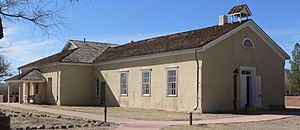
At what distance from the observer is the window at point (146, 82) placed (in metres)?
28.0

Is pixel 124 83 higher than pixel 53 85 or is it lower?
higher

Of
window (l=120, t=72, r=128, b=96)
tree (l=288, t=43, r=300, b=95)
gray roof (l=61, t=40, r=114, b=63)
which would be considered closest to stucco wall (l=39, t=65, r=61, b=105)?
gray roof (l=61, t=40, r=114, b=63)

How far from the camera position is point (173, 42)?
90.9 feet

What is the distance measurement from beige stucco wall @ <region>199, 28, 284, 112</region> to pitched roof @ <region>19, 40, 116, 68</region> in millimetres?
13776

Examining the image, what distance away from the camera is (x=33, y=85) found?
38062 millimetres

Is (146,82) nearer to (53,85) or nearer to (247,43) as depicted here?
(247,43)

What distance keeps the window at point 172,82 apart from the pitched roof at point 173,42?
139 cm

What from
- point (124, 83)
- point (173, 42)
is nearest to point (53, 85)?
point (124, 83)

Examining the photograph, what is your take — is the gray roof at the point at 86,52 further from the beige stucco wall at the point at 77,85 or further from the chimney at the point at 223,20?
the chimney at the point at 223,20

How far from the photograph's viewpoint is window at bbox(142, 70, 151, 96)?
2802 centimetres

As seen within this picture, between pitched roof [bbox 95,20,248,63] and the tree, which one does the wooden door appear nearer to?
pitched roof [bbox 95,20,248,63]

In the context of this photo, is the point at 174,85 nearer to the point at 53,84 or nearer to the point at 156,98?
the point at 156,98

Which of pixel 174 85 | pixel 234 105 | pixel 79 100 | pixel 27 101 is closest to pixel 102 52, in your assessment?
pixel 79 100

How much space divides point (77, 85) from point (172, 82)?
11215 mm
